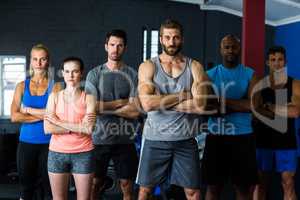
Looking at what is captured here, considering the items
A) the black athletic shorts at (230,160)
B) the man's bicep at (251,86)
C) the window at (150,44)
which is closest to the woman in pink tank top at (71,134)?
the black athletic shorts at (230,160)

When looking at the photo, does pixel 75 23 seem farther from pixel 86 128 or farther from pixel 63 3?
pixel 86 128

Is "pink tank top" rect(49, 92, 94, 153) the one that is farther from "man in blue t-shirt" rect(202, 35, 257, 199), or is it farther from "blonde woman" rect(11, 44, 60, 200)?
"man in blue t-shirt" rect(202, 35, 257, 199)

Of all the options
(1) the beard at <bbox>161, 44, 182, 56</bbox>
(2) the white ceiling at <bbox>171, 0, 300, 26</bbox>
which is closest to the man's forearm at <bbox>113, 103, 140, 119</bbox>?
(1) the beard at <bbox>161, 44, 182, 56</bbox>

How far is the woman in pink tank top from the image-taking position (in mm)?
2740

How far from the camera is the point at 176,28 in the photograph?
2652mm

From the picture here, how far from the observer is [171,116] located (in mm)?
2678

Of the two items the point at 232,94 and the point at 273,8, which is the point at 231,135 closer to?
the point at 232,94

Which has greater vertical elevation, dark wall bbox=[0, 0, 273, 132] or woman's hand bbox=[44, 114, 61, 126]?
dark wall bbox=[0, 0, 273, 132]

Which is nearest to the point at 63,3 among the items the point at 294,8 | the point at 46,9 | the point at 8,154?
the point at 46,9

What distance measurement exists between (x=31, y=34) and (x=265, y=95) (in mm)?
4272

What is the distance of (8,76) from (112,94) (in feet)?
13.0

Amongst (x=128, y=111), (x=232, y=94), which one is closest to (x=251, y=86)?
(x=232, y=94)

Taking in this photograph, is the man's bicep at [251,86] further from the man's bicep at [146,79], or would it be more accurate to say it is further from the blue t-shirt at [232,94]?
the man's bicep at [146,79]

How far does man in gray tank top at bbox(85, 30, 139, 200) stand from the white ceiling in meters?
3.38
